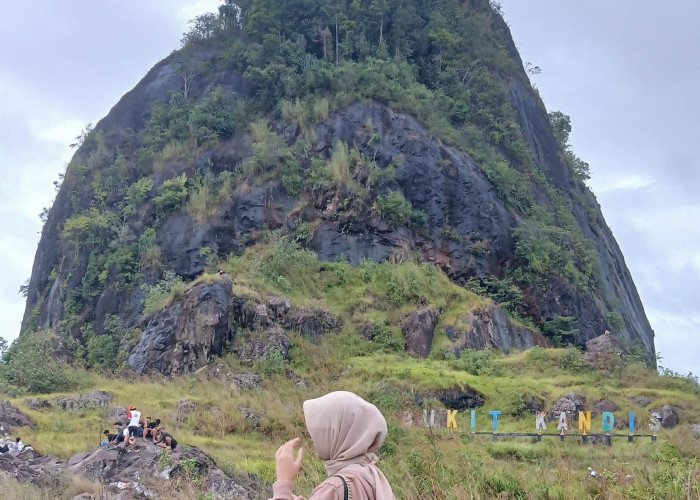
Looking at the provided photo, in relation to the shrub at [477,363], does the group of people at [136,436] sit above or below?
below

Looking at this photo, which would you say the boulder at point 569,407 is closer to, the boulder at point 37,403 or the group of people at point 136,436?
the group of people at point 136,436

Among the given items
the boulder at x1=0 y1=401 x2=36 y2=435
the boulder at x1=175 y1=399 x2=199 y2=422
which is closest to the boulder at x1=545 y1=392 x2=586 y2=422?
the boulder at x1=175 y1=399 x2=199 y2=422

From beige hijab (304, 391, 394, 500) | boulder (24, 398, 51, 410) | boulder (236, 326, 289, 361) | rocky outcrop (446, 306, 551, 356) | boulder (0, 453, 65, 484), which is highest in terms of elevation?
rocky outcrop (446, 306, 551, 356)

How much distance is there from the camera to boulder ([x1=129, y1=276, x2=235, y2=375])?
21.4 meters

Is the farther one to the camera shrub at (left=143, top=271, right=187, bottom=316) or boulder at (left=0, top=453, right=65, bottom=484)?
shrub at (left=143, top=271, right=187, bottom=316)

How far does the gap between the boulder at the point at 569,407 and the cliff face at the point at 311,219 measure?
10287 mm

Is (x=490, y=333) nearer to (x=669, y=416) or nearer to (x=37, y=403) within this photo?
(x=669, y=416)

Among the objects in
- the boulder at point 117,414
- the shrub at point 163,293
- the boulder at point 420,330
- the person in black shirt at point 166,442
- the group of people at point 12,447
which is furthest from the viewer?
the boulder at point 420,330

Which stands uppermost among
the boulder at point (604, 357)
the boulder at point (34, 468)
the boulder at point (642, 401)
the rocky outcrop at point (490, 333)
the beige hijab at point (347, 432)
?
the rocky outcrop at point (490, 333)

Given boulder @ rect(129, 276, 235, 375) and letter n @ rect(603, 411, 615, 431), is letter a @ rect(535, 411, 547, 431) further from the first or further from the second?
boulder @ rect(129, 276, 235, 375)

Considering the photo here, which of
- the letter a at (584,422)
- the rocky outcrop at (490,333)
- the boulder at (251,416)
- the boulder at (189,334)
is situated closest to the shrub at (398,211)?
the rocky outcrop at (490,333)

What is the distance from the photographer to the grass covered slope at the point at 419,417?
5.45 meters

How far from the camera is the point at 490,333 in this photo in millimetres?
25406

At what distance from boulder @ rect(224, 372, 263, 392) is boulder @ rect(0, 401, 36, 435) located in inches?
219
